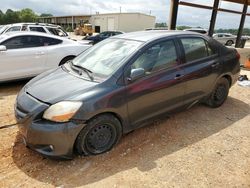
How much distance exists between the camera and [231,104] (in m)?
5.35

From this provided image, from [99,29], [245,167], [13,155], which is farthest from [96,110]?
[99,29]

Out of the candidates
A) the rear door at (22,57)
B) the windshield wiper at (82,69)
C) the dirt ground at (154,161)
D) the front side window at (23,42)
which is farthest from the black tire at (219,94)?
the front side window at (23,42)

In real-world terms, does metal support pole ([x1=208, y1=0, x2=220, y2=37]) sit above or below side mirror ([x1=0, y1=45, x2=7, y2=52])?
above

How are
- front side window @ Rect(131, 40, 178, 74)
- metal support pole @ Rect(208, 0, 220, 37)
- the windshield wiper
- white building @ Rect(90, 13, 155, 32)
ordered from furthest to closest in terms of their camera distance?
white building @ Rect(90, 13, 155, 32) → metal support pole @ Rect(208, 0, 220, 37) → front side window @ Rect(131, 40, 178, 74) → the windshield wiper

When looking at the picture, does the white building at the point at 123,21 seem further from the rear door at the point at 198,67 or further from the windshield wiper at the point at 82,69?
the windshield wiper at the point at 82,69

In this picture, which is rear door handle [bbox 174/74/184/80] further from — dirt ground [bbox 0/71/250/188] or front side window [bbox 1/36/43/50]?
front side window [bbox 1/36/43/50]

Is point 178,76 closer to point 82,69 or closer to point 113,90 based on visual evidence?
point 113,90

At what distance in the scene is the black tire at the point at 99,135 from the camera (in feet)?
10.1

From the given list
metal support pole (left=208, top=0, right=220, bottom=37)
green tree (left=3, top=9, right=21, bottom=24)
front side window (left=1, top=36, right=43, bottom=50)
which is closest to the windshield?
front side window (left=1, top=36, right=43, bottom=50)

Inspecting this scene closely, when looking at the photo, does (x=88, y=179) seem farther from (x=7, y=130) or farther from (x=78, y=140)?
(x=7, y=130)

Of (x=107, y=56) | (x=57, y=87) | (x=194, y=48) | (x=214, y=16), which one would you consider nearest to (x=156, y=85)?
(x=107, y=56)

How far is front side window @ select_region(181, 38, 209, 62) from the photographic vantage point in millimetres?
4129

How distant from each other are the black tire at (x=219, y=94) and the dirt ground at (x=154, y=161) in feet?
2.22

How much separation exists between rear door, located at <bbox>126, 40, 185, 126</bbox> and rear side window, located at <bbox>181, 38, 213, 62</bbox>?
28 cm
